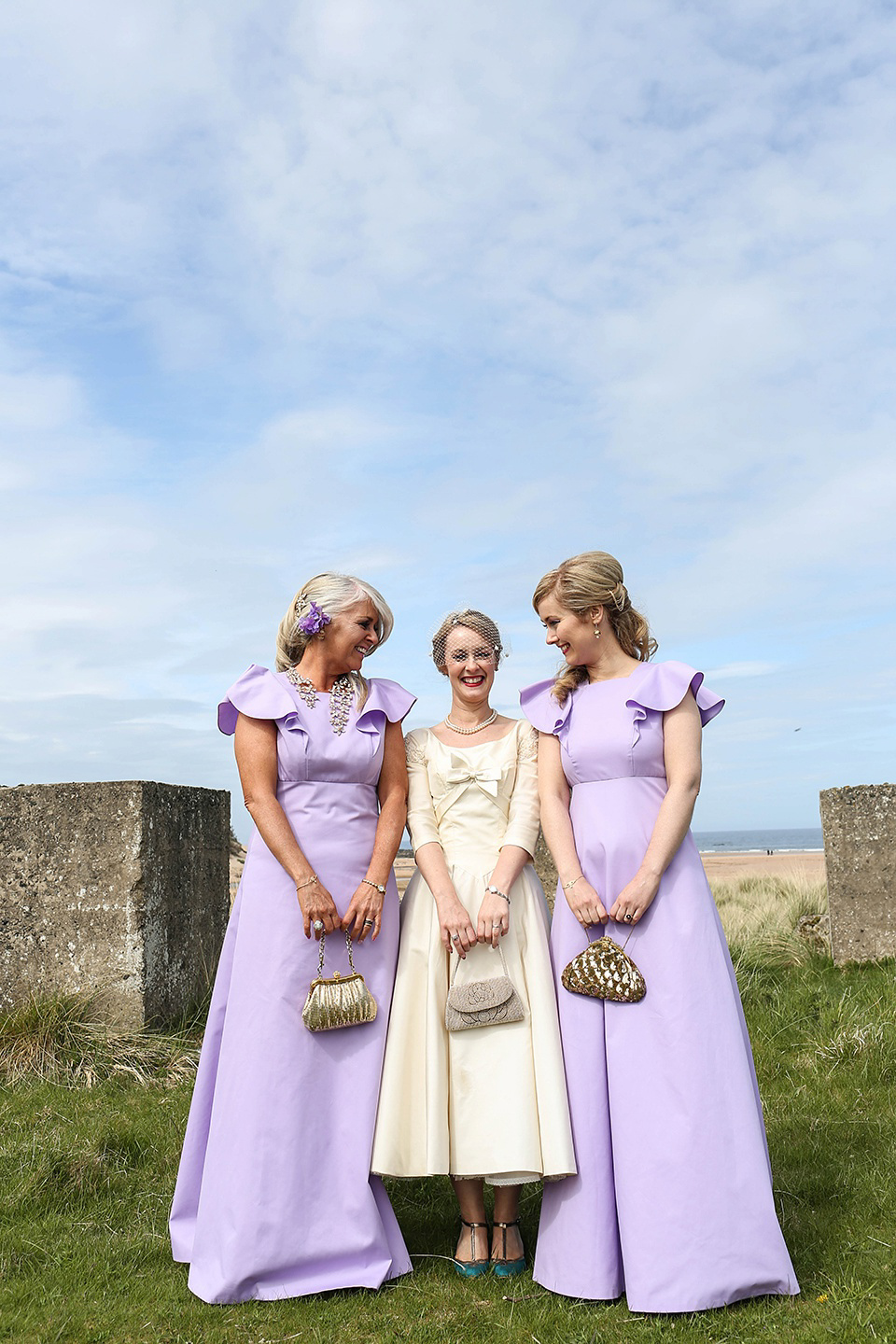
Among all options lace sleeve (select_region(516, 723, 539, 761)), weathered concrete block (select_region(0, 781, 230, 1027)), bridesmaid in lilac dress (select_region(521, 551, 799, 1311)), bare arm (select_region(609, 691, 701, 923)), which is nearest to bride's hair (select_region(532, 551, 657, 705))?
bridesmaid in lilac dress (select_region(521, 551, 799, 1311))

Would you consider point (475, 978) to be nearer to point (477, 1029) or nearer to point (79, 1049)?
point (477, 1029)

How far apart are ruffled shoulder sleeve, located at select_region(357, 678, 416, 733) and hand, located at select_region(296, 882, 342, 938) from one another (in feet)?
1.81

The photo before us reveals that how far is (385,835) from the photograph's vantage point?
3537 millimetres

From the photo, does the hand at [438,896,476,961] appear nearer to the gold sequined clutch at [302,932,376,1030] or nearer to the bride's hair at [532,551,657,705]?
the gold sequined clutch at [302,932,376,1030]

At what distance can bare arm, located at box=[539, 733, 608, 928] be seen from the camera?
10.7ft

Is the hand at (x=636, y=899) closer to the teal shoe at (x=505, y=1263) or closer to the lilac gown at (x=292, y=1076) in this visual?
the lilac gown at (x=292, y=1076)

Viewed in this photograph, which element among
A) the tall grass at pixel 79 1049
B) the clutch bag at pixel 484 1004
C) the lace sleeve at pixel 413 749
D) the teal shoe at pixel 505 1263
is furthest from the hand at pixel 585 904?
the tall grass at pixel 79 1049

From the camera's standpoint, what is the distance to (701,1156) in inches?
121

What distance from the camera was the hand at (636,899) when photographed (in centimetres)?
321

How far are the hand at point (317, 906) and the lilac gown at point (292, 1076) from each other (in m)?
0.08

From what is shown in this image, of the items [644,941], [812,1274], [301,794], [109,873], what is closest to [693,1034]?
[644,941]

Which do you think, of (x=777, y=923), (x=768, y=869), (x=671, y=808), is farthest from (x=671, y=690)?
(x=768, y=869)

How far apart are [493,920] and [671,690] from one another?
3.02 feet

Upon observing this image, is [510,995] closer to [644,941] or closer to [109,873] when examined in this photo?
[644,941]
